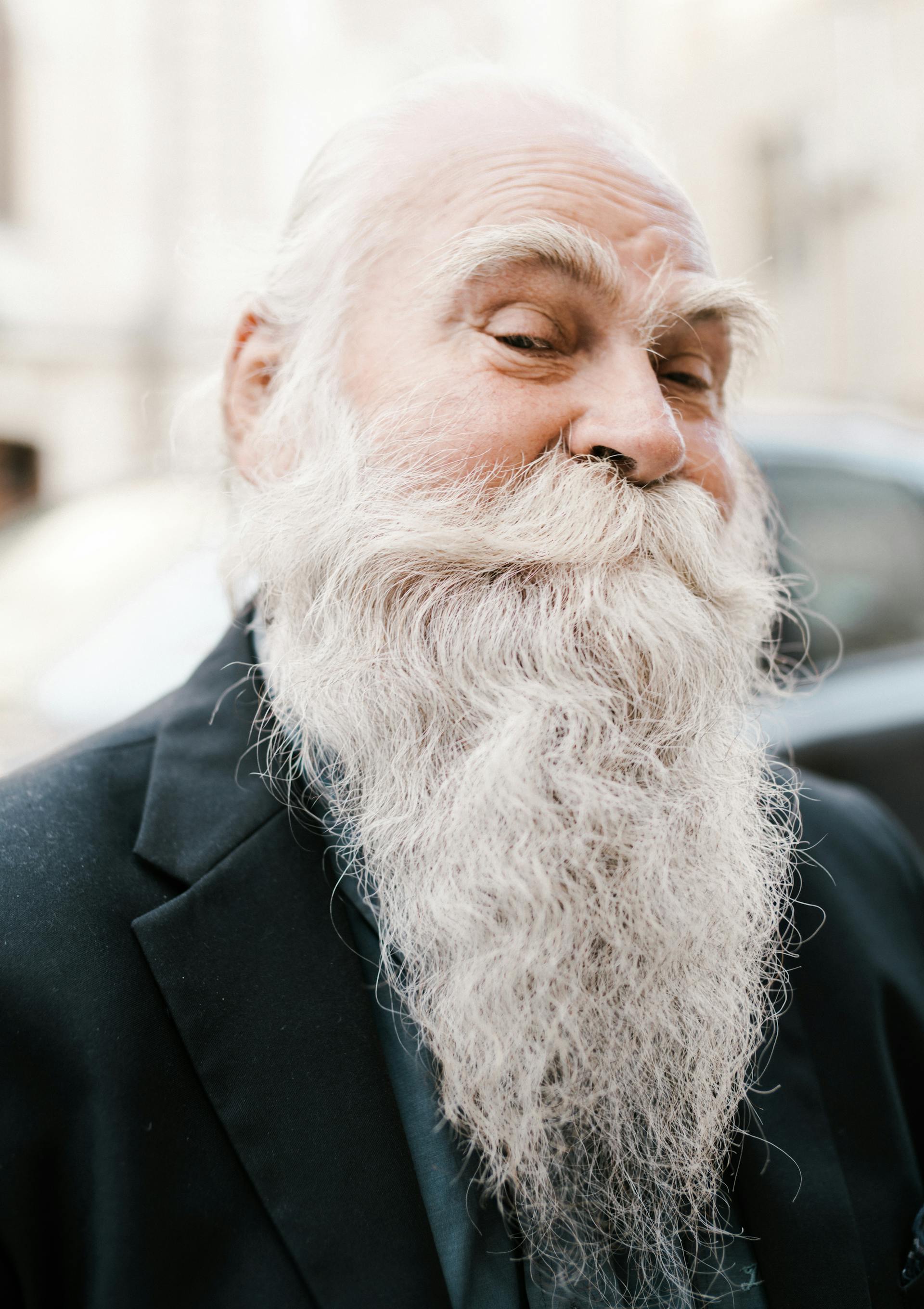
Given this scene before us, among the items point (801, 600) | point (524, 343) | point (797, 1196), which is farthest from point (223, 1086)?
point (801, 600)

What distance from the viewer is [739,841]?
145 centimetres

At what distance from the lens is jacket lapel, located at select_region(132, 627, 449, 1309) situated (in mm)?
1216

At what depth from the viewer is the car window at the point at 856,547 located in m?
3.33

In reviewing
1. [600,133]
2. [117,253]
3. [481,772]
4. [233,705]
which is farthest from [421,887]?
[117,253]

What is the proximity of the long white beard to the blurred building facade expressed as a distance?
10.4 m

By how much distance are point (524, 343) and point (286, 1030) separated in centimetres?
115

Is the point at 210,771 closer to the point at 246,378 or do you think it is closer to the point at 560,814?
the point at 560,814

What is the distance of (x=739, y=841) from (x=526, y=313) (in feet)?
3.05

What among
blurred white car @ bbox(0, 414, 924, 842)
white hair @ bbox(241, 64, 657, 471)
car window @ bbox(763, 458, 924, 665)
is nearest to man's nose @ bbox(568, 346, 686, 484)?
white hair @ bbox(241, 64, 657, 471)

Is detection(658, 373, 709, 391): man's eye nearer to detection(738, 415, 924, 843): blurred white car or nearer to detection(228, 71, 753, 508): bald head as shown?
detection(228, 71, 753, 508): bald head

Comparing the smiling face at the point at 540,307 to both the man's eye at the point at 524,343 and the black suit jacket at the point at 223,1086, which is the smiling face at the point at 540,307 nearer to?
the man's eye at the point at 524,343

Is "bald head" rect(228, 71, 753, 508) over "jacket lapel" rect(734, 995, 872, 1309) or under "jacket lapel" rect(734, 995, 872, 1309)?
over

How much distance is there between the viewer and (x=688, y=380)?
172 cm

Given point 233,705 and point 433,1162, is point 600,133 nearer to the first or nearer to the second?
point 233,705
